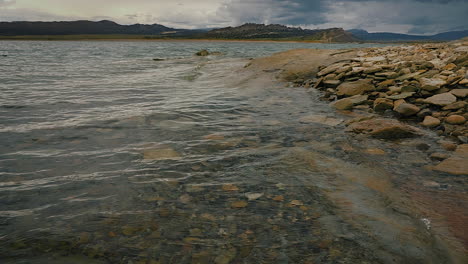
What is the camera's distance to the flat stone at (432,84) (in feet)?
28.1

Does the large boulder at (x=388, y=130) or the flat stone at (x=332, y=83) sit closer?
the large boulder at (x=388, y=130)

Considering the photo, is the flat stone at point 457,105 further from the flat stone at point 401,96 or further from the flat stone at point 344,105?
the flat stone at point 344,105

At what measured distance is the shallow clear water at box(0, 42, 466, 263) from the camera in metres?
2.78

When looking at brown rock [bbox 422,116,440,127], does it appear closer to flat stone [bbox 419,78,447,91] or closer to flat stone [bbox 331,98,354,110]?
flat stone [bbox 419,78,447,91]

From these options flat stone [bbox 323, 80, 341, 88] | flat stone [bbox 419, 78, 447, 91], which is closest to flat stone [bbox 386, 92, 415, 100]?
flat stone [bbox 419, 78, 447, 91]

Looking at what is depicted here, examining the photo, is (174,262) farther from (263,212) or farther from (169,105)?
(169,105)

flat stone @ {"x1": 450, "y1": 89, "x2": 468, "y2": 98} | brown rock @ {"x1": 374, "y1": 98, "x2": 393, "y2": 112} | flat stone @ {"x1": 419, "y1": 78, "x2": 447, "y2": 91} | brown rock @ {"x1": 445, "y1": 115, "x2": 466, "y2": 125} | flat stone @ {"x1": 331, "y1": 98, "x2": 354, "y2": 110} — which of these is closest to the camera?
brown rock @ {"x1": 445, "y1": 115, "x2": 466, "y2": 125}

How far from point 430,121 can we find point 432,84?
2.29 metres

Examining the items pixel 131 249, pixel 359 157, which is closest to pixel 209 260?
pixel 131 249

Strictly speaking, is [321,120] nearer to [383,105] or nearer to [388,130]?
[388,130]

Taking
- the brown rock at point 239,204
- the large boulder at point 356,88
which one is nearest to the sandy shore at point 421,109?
the large boulder at point 356,88

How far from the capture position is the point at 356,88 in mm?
10641

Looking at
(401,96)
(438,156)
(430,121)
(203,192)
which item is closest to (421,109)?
(401,96)

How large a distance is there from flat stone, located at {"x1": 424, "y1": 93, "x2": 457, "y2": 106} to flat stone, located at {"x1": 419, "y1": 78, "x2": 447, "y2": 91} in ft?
2.16
